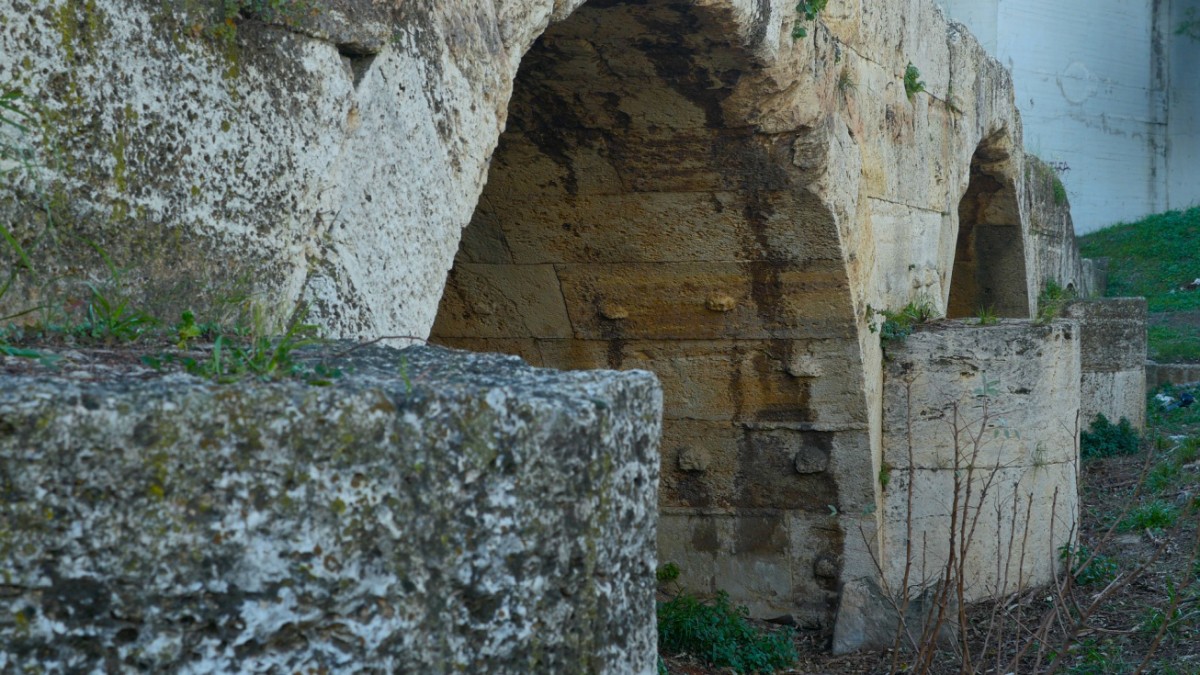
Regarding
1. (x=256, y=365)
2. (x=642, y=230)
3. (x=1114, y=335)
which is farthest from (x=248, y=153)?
(x=1114, y=335)

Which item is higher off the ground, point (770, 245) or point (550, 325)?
point (770, 245)

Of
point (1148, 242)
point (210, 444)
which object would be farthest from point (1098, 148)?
point (210, 444)

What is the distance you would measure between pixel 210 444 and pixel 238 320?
2.92ft

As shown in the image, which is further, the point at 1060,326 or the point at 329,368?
the point at 1060,326

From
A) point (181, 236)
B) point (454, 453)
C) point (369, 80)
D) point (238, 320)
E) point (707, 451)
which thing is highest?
point (369, 80)

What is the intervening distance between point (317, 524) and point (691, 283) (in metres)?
4.73

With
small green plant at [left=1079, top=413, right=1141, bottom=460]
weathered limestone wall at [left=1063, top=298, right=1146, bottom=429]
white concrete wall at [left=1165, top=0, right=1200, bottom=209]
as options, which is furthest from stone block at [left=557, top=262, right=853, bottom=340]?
white concrete wall at [left=1165, top=0, right=1200, bottom=209]

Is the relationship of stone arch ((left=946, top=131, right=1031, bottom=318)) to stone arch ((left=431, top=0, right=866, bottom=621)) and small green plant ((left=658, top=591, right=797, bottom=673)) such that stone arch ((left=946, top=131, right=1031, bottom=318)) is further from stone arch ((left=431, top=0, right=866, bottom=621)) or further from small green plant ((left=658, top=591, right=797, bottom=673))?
small green plant ((left=658, top=591, right=797, bottom=673))

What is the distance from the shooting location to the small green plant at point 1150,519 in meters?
7.42

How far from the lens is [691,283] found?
5.83m

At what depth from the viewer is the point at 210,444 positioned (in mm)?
1136

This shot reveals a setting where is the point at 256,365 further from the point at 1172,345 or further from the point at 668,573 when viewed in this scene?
the point at 1172,345

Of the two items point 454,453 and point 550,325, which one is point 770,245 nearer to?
point 550,325

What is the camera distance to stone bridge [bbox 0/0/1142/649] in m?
2.36
